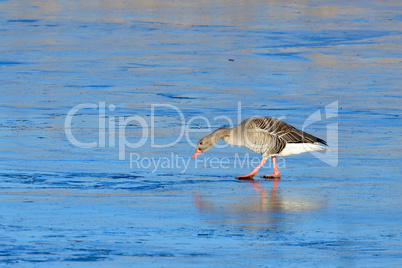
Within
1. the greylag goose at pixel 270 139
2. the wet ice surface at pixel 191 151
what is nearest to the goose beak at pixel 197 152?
the wet ice surface at pixel 191 151

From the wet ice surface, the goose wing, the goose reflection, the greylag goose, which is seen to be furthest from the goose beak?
the goose reflection

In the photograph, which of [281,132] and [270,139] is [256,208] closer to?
[270,139]

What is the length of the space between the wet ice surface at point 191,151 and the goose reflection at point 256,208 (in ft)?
0.07

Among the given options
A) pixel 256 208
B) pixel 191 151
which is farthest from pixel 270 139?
pixel 256 208

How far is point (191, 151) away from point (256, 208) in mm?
2872

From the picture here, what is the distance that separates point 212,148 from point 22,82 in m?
6.08

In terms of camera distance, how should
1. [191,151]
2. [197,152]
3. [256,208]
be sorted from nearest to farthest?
[256,208] → [197,152] → [191,151]

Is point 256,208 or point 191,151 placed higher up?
point 191,151

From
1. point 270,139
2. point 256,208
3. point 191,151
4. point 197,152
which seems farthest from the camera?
point 191,151

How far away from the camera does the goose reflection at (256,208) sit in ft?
26.3

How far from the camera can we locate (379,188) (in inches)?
367

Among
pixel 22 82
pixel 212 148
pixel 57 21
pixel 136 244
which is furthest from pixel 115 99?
pixel 57 21

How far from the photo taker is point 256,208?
8555 millimetres

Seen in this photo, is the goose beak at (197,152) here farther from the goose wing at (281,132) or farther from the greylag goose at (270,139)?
the goose wing at (281,132)
